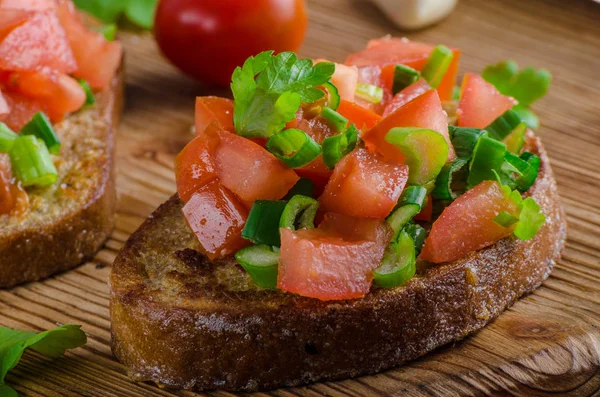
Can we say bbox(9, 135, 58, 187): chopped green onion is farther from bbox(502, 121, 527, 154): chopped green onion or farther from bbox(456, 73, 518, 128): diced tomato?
bbox(502, 121, 527, 154): chopped green onion

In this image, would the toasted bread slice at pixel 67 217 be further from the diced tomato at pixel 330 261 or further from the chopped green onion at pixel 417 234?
the chopped green onion at pixel 417 234

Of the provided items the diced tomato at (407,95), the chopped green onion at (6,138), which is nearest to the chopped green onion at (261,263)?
the diced tomato at (407,95)

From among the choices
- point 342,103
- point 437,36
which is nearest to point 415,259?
point 342,103

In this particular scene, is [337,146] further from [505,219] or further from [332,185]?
[505,219]

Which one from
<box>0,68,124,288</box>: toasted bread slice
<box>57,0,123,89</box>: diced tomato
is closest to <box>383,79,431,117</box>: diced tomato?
<box>0,68,124,288</box>: toasted bread slice

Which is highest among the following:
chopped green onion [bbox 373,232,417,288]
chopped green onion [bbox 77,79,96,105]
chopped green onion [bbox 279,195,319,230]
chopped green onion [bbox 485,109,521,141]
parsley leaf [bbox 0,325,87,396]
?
chopped green onion [bbox 485,109,521,141]

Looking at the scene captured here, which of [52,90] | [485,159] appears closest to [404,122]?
[485,159]
